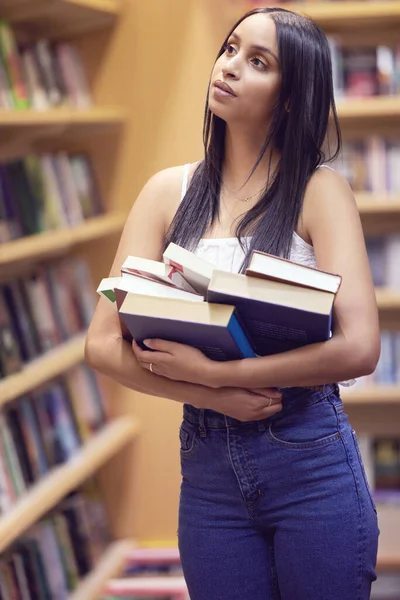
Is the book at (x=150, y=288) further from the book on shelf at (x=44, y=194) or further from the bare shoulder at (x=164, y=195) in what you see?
the book on shelf at (x=44, y=194)

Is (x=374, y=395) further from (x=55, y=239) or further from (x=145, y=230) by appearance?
(x=145, y=230)

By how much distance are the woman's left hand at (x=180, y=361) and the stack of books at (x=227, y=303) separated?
1 cm

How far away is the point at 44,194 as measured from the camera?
97.3 inches

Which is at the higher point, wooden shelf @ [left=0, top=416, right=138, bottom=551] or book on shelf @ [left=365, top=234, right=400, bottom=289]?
book on shelf @ [left=365, top=234, right=400, bottom=289]

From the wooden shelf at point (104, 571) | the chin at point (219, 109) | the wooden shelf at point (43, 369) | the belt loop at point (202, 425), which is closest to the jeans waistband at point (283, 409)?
the belt loop at point (202, 425)

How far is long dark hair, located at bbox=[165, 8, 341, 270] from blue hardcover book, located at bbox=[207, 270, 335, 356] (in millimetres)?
145

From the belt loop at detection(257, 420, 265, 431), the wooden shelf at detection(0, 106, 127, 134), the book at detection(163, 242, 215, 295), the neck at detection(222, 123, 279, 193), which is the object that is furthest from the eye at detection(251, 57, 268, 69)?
the wooden shelf at detection(0, 106, 127, 134)

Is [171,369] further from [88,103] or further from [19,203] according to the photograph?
[88,103]

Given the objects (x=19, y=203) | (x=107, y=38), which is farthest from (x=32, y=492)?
(x=107, y=38)

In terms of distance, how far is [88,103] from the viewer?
2.89 metres

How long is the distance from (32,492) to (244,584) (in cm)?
113

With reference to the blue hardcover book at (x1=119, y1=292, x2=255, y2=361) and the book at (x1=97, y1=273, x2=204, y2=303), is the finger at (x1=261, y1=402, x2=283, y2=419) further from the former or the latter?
the book at (x1=97, y1=273, x2=204, y2=303)

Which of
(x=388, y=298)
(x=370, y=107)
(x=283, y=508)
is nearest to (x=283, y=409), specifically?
(x=283, y=508)

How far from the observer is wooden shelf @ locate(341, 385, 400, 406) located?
111 inches
